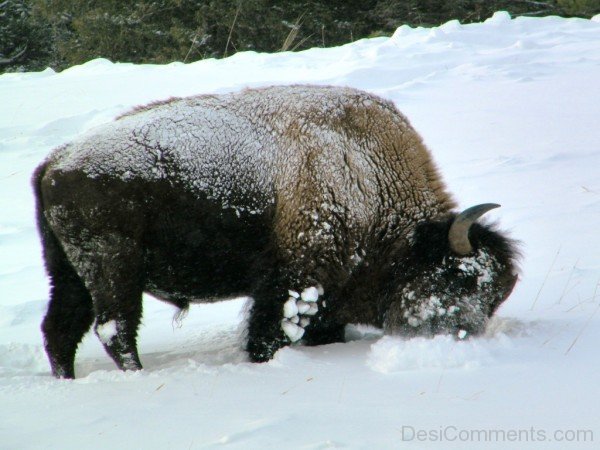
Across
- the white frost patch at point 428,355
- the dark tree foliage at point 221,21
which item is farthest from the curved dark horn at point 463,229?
the dark tree foliage at point 221,21

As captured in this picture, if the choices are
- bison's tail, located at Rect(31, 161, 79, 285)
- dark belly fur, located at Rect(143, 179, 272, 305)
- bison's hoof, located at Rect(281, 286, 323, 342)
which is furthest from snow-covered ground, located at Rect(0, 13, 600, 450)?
bison's tail, located at Rect(31, 161, 79, 285)

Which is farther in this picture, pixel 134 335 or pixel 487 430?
pixel 134 335

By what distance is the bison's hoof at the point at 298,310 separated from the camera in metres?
4.15

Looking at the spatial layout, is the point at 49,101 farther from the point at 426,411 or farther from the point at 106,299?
the point at 426,411

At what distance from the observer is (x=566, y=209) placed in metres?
6.12

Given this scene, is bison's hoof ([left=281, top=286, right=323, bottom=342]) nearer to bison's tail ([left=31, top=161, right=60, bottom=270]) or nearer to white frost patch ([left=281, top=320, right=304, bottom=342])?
white frost patch ([left=281, top=320, right=304, bottom=342])

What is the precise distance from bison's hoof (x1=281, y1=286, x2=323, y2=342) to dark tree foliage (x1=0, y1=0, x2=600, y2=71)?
12.8 meters

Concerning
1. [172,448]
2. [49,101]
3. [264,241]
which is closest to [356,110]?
[264,241]

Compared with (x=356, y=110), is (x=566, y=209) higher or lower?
lower

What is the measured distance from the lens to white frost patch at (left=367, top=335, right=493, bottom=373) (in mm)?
3480

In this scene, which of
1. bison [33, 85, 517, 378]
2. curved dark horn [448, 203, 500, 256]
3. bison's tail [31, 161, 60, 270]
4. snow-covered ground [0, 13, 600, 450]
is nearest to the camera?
snow-covered ground [0, 13, 600, 450]

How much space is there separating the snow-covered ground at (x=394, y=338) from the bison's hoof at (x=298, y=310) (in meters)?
0.11

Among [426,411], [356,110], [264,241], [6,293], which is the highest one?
[356,110]

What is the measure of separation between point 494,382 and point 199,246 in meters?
1.80
